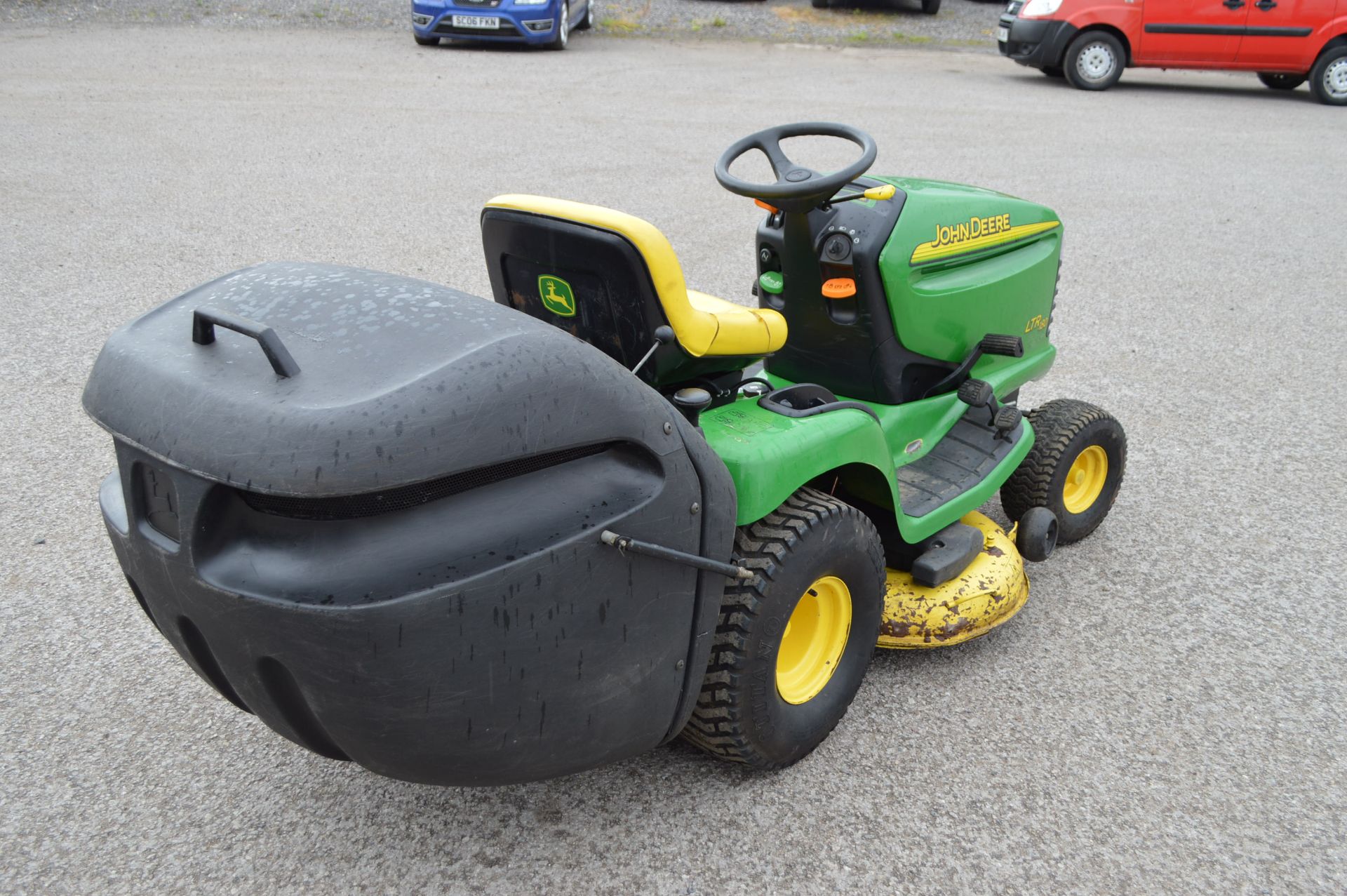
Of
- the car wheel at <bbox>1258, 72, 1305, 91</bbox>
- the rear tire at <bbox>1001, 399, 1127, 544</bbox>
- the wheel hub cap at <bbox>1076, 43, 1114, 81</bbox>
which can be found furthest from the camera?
the car wheel at <bbox>1258, 72, 1305, 91</bbox>

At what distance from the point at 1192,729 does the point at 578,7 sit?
11524 millimetres

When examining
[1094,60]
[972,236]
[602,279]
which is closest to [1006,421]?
[972,236]

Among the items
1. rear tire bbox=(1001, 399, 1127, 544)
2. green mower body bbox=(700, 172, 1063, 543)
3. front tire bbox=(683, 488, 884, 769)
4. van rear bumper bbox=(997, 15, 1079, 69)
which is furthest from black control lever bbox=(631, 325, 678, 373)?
van rear bumper bbox=(997, 15, 1079, 69)

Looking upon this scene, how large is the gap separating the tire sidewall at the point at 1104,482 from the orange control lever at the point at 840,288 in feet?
2.93

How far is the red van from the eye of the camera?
10.7 metres

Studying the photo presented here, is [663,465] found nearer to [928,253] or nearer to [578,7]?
[928,253]

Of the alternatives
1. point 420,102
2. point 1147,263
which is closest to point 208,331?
point 1147,263

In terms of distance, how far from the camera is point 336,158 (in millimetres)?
7406

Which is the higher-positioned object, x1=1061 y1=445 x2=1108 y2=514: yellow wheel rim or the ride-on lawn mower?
the ride-on lawn mower

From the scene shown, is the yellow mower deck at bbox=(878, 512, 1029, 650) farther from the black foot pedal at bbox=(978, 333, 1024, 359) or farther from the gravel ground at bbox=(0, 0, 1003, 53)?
the gravel ground at bbox=(0, 0, 1003, 53)

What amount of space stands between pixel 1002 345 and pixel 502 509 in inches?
79.6

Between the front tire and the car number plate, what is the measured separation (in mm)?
10010

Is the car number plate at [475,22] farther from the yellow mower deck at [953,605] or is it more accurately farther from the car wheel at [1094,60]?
the yellow mower deck at [953,605]

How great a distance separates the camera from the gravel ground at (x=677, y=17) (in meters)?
12.1
